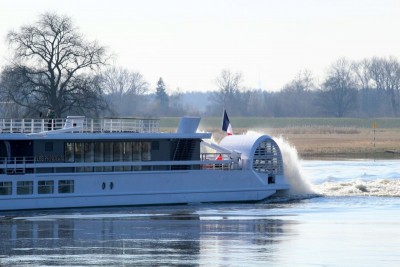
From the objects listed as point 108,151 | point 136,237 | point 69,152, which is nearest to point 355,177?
point 108,151

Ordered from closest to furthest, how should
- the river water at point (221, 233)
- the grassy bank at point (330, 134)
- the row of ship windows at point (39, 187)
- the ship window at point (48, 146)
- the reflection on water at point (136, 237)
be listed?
the river water at point (221, 233) → the reflection on water at point (136, 237) → the row of ship windows at point (39, 187) → the ship window at point (48, 146) → the grassy bank at point (330, 134)

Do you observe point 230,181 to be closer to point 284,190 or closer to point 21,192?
point 284,190

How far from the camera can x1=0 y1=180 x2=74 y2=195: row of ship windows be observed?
→ 186ft

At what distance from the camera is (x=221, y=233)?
48.7 meters

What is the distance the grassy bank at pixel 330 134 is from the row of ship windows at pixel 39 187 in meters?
52.4

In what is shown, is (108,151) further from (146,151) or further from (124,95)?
(124,95)

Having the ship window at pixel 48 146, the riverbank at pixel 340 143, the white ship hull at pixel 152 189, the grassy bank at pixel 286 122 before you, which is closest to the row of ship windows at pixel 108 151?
the ship window at pixel 48 146

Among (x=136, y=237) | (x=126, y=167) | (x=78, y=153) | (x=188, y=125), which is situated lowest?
(x=136, y=237)

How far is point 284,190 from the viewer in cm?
6525

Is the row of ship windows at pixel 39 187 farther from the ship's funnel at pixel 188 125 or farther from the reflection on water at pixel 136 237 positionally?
the ship's funnel at pixel 188 125

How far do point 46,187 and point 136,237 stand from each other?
11528mm

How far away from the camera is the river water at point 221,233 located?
41062 mm

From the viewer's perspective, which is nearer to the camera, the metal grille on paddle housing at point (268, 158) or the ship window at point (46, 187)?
the ship window at point (46, 187)

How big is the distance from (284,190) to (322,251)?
22.3 metres
